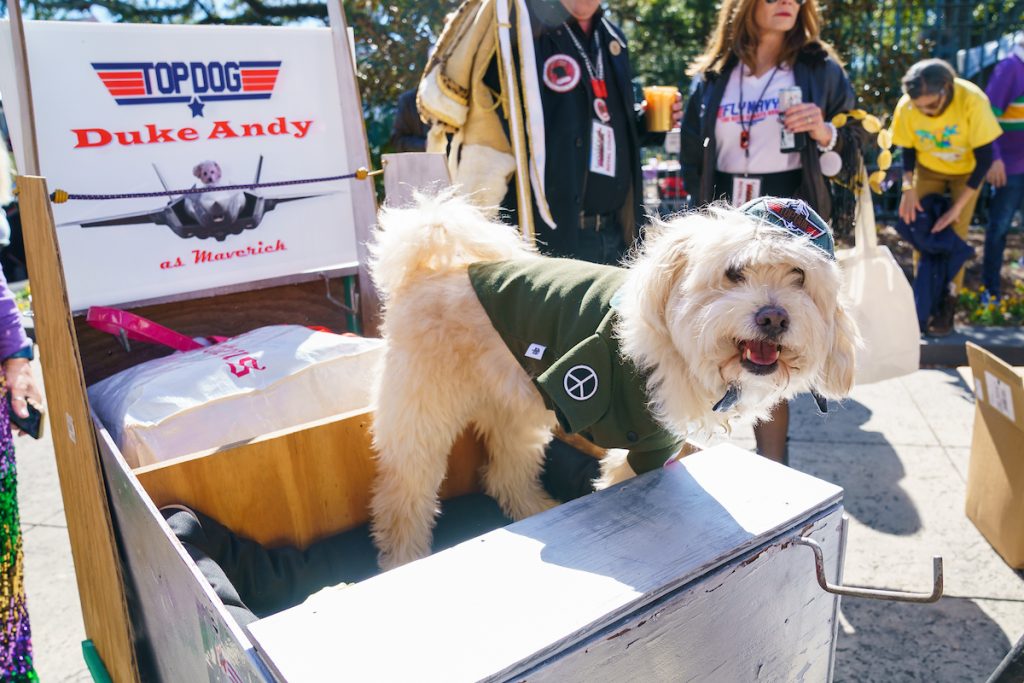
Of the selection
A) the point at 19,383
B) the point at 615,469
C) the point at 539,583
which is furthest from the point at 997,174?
the point at 19,383

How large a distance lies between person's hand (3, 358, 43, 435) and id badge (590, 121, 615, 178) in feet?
7.53

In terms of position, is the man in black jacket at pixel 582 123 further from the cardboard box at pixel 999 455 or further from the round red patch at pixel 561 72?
the cardboard box at pixel 999 455

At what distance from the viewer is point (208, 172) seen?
2951 mm

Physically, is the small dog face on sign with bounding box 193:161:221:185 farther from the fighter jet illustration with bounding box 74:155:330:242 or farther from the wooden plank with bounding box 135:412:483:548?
the wooden plank with bounding box 135:412:483:548

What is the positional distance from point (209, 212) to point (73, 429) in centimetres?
121

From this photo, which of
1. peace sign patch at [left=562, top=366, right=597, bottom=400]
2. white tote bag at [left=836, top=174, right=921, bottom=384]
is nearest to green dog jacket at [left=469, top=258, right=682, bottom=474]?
peace sign patch at [left=562, top=366, right=597, bottom=400]

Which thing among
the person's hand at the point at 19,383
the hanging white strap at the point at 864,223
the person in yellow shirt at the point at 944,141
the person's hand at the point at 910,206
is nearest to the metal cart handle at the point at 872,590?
the person's hand at the point at 19,383

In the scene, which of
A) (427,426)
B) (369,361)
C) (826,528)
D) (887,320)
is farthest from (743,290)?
(887,320)

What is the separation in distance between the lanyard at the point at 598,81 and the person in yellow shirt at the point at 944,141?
3468 mm

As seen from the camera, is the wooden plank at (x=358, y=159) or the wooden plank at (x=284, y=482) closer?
the wooden plank at (x=284, y=482)

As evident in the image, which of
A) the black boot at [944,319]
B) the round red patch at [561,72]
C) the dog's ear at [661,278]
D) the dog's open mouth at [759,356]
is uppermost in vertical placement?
the round red patch at [561,72]

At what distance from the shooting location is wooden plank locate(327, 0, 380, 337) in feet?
10.4

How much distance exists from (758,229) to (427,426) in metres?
1.21

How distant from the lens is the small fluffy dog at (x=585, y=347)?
5.71ft
